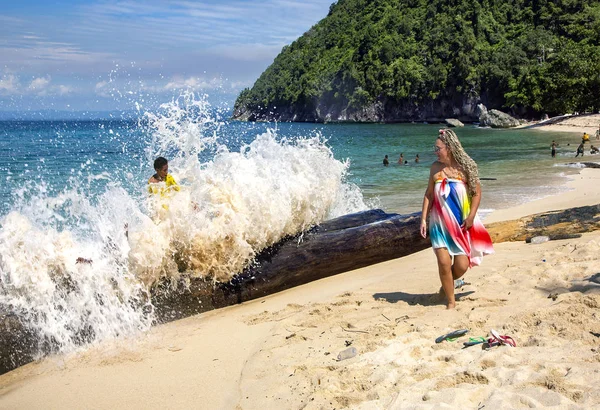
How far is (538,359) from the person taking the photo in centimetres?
370

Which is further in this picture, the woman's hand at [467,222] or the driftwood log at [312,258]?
the woman's hand at [467,222]

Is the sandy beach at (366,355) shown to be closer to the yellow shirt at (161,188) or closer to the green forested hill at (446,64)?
the yellow shirt at (161,188)

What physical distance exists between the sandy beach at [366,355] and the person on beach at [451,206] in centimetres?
41

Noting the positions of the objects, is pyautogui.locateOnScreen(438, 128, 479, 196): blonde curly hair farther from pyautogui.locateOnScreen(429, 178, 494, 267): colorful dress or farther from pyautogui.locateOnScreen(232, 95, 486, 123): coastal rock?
pyautogui.locateOnScreen(232, 95, 486, 123): coastal rock

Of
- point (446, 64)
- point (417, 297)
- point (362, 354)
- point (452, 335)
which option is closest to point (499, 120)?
point (446, 64)

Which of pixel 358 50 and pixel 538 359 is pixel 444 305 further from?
pixel 358 50

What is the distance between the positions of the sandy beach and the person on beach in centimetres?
41

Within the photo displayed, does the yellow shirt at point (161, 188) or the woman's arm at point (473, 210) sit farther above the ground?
the yellow shirt at point (161, 188)

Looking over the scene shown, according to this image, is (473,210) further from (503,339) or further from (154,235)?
(154,235)

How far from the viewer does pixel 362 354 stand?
14.1 ft

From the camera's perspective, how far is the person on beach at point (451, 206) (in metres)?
5.35

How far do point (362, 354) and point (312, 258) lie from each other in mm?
2818

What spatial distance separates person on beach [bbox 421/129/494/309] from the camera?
5.35 metres

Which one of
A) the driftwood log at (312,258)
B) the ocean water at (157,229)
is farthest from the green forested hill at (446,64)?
the ocean water at (157,229)
